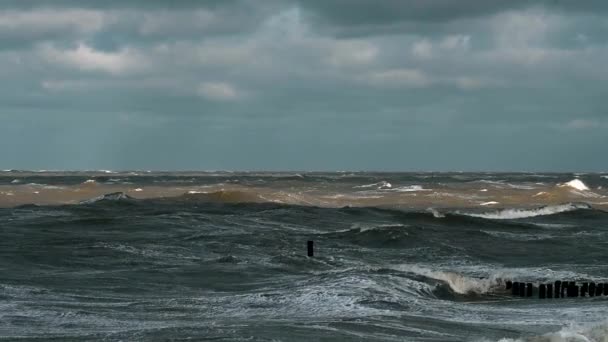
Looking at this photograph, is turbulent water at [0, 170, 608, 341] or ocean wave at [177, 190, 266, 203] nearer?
turbulent water at [0, 170, 608, 341]

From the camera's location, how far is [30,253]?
26.4 m

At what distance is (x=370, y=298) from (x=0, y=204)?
44409mm

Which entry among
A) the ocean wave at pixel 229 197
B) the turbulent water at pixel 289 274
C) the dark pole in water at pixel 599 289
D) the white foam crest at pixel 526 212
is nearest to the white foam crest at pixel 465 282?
the turbulent water at pixel 289 274

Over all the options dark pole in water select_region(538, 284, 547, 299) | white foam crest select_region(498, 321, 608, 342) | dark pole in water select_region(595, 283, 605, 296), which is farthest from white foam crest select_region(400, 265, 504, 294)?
white foam crest select_region(498, 321, 608, 342)

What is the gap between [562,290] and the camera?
67.1ft

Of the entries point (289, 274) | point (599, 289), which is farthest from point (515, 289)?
point (289, 274)

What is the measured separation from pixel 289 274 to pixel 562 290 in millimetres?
6016

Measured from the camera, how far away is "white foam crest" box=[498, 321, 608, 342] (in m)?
13.3

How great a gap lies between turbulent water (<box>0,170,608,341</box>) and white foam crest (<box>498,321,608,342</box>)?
4cm

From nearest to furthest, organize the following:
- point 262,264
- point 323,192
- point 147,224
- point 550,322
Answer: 1. point 550,322
2. point 262,264
3. point 147,224
4. point 323,192

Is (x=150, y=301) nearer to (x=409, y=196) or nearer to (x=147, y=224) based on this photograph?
(x=147, y=224)

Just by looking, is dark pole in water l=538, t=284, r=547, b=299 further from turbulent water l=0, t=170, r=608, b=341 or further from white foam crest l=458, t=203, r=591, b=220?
white foam crest l=458, t=203, r=591, b=220

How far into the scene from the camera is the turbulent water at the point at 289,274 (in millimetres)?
14742

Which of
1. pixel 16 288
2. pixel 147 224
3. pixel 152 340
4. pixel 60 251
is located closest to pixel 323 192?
pixel 147 224
